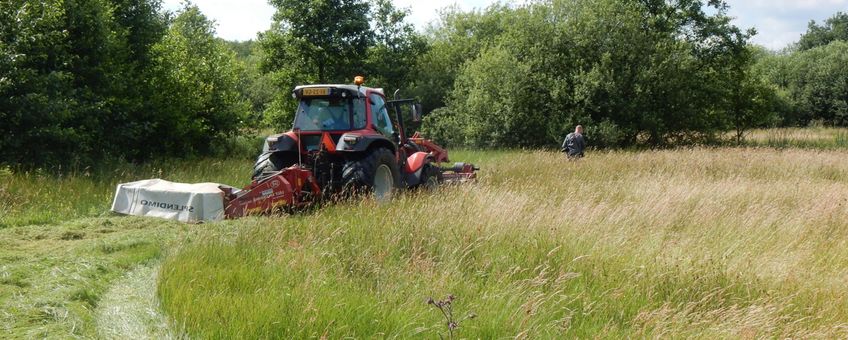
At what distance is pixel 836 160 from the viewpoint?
1466cm

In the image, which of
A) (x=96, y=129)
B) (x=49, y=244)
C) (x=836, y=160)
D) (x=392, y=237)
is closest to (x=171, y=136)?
(x=96, y=129)

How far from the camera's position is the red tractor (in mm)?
7070

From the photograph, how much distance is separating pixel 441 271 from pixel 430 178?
5.26 meters

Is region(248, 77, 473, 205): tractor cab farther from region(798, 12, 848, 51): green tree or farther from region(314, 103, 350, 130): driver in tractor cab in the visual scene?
region(798, 12, 848, 51): green tree

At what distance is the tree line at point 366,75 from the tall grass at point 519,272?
6.74 m

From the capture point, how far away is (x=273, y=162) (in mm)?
8188

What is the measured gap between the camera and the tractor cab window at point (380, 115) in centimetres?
877

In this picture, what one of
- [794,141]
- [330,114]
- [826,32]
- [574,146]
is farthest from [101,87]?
[826,32]

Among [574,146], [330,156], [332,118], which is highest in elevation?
[332,118]

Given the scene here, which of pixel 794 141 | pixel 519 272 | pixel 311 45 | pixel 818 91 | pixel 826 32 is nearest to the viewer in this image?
pixel 519 272

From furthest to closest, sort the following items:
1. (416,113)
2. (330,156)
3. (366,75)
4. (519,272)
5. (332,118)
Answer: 1. (366,75)
2. (416,113)
3. (332,118)
4. (330,156)
5. (519,272)

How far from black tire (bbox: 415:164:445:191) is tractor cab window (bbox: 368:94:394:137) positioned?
0.85m

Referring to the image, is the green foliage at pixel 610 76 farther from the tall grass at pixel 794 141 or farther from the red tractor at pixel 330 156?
the red tractor at pixel 330 156

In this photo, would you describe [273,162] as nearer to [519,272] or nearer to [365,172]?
[365,172]
